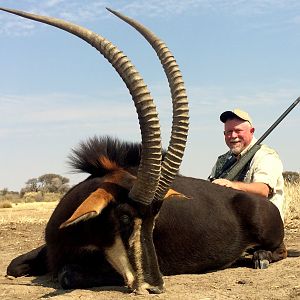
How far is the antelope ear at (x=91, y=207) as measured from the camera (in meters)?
5.46

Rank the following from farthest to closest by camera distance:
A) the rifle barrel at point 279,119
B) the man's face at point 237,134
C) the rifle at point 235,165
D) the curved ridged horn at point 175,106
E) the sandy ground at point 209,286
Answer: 1. the rifle barrel at point 279,119
2. the man's face at point 237,134
3. the rifle at point 235,165
4. the curved ridged horn at point 175,106
5. the sandy ground at point 209,286

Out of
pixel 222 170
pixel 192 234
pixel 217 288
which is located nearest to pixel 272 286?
pixel 217 288

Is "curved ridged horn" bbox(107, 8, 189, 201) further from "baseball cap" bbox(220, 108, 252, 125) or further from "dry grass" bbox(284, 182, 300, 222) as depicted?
"dry grass" bbox(284, 182, 300, 222)

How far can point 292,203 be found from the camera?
17.2 metres

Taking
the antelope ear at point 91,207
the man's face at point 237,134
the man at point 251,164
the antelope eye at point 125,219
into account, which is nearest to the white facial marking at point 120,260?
the antelope eye at point 125,219

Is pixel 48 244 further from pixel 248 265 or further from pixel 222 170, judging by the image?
pixel 222 170

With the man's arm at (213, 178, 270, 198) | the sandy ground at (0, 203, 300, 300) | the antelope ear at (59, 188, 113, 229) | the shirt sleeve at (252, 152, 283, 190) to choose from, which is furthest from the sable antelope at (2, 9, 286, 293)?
the shirt sleeve at (252, 152, 283, 190)

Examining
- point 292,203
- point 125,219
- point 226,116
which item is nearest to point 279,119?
point 226,116

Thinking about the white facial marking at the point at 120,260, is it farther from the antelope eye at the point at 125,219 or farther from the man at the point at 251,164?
the man at the point at 251,164

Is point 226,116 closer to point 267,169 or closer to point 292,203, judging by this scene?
point 267,169

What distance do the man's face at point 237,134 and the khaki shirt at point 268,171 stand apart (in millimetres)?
A: 440

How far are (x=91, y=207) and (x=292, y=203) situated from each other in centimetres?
1246

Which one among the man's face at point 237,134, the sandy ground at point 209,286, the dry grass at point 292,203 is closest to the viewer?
the sandy ground at point 209,286

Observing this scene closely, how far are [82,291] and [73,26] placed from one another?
257cm
